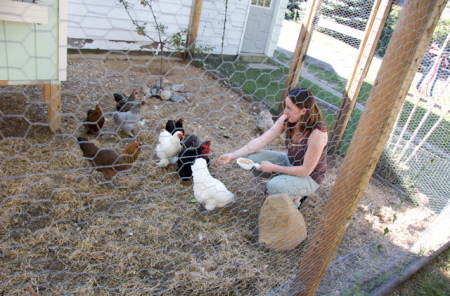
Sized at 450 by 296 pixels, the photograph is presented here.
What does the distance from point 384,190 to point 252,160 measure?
1.85 meters

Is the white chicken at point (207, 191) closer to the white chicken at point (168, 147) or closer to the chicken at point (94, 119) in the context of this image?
the white chicken at point (168, 147)

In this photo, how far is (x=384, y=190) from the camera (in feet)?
11.5

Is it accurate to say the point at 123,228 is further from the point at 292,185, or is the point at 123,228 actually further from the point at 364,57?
the point at 364,57

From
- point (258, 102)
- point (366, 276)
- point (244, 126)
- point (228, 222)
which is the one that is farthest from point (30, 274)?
point (258, 102)

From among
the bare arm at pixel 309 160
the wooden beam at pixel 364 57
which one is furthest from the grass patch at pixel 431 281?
the wooden beam at pixel 364 57

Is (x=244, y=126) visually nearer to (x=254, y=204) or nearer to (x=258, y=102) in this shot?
(x=258, y=102)

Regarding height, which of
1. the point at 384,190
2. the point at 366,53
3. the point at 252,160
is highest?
the point at 366,53

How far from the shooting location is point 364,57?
3156mm

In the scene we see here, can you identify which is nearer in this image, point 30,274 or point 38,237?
point 30,274

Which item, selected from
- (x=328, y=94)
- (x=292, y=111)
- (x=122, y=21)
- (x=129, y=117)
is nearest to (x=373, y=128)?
(x=292, y=111)

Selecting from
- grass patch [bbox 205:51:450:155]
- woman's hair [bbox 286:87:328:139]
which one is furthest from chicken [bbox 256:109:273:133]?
woman's hair [bbox 286:87:328:139]

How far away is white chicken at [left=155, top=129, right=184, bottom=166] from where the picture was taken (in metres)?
2.64

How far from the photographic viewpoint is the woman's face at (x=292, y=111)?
1.99 meters

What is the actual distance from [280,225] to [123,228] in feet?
3.41
